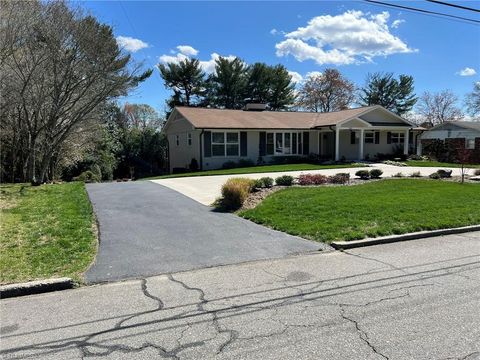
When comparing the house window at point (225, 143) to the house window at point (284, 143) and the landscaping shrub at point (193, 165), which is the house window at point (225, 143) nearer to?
the landscaping shrub at point (193, 165)

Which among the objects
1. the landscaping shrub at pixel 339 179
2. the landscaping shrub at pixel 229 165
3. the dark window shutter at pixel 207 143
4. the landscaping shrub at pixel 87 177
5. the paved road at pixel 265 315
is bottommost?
the paved road at pixel 265 315

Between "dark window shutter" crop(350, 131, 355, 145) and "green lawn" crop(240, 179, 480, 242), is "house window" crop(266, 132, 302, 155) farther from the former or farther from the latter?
"green lawn" crop(240, 179, 480, 242)

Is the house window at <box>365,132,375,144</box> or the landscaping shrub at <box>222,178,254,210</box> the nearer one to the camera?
the landscaping shrub at <box>222,178,254,210</box>

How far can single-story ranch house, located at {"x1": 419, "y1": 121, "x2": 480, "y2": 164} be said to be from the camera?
34.2 meters

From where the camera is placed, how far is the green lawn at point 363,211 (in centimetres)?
852

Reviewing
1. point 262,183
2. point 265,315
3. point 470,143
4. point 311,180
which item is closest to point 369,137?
point 470,143

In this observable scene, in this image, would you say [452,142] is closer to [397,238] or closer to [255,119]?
[255,119]

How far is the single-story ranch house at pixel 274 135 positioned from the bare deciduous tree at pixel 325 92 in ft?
80.8

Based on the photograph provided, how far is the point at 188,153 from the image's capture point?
96.2 feet

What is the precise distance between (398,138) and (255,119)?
12634 millimetres

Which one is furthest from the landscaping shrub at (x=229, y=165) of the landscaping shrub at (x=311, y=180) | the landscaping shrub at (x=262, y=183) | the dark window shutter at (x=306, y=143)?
the landscaping shrub at (x=262, y=183)

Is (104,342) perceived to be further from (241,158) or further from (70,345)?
(241,158)

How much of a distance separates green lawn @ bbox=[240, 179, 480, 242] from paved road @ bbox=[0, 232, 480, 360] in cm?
218

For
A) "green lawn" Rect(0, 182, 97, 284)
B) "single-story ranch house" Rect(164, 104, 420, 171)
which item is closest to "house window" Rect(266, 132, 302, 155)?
"single-story ranch house" Rect(164, 104, 420, 171)
